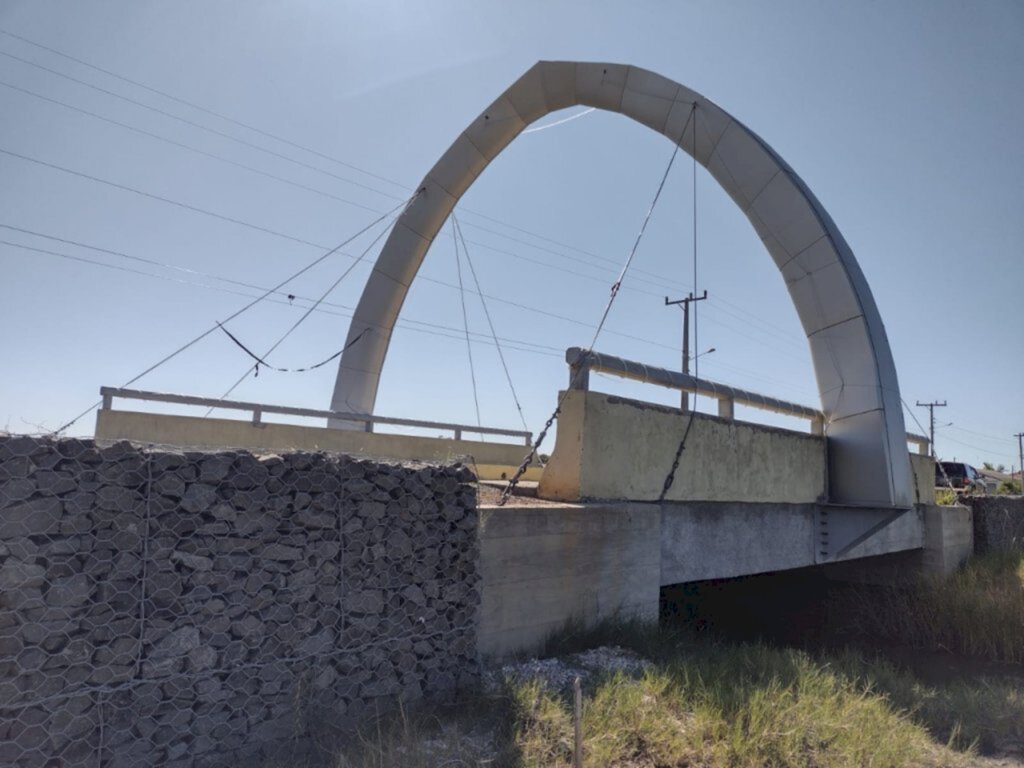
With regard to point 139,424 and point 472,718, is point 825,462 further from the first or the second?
point 139,424

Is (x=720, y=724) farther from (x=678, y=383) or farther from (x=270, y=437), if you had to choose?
(x=270, y=437)

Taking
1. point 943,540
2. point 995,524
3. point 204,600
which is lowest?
point 943,540

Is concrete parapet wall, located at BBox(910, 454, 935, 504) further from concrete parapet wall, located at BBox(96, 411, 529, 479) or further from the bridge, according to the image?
concrete parapet wall, located at BBox(96, 411, 529, 479)

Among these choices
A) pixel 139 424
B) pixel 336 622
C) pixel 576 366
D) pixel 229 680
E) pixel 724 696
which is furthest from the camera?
pixel 139 424

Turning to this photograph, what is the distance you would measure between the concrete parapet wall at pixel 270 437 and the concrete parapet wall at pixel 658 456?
5.06 ft

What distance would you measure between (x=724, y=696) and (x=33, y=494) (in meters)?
5.10

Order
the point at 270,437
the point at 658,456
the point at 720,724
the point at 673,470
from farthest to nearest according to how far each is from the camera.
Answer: the point at 270,437
the point at 673,470
the point at 658,456
the point at 720,724

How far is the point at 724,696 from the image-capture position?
5875mm

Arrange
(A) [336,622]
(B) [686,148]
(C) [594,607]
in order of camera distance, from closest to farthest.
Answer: (A) [336,622] → (C) [594,607] → (B) [686,148]

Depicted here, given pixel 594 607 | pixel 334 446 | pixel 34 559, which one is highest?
pixel 334 446

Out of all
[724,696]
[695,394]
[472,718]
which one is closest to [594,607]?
[724,696]

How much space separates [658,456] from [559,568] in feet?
7.82

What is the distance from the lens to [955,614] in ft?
38.7

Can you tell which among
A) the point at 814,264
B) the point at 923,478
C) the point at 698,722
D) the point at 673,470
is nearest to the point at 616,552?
the point at 673,470
